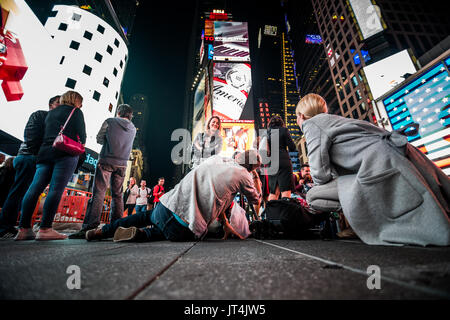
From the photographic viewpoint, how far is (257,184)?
122 inches

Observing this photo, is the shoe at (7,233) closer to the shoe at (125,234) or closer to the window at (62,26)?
the shoe at (125,234)

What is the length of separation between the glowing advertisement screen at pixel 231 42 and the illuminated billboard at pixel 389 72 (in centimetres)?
1111

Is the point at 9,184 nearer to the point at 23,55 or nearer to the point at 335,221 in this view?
the point at 335,221

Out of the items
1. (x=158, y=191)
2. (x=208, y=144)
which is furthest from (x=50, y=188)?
(x=158, y=191)

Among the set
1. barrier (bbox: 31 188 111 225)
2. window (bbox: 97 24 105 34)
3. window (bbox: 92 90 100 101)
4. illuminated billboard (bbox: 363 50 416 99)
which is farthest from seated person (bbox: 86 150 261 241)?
window (bbox: 97 24 105 34)

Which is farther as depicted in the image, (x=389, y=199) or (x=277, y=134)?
(x=277, y=134)

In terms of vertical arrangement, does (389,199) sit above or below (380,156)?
below

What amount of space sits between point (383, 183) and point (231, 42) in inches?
703

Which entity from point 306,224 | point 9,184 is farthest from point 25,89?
point 306,224

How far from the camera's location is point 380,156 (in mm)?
1377

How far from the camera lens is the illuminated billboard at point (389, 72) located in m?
14.4

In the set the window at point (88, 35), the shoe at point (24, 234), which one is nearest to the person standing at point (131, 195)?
the shoe at point (24, 234)

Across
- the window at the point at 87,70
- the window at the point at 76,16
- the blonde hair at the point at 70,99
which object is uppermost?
the window at the point at 76,16
